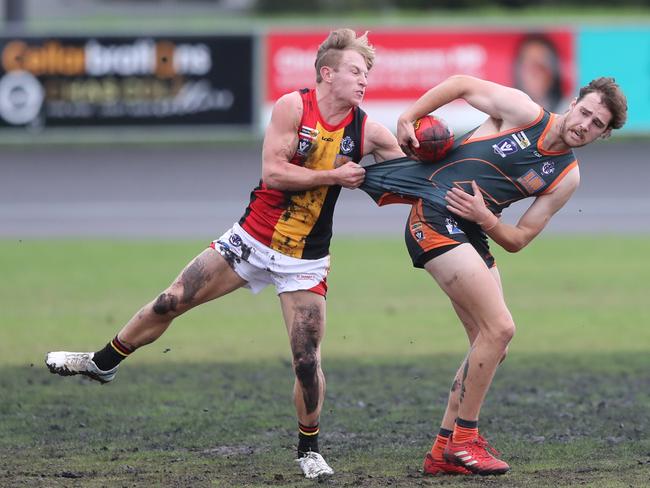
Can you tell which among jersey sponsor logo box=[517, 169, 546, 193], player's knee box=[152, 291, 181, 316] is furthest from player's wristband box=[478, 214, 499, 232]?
player's knee box=[152, 291, 181, 316]

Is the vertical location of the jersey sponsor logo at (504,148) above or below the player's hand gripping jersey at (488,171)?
above

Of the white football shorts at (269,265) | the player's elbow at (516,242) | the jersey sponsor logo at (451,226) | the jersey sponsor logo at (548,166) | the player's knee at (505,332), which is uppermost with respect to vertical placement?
the jersey sponsor logo at (548,166)

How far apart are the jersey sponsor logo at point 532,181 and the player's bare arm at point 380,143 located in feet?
2.46

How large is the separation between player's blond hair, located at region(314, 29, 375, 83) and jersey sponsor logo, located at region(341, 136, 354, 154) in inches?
14.6

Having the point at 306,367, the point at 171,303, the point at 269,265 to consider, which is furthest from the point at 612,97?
the point at 171,303

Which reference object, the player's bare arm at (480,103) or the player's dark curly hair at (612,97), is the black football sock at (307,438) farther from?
the player's dark curly hair at (612,97)

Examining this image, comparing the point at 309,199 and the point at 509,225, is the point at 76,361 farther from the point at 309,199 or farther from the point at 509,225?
the point at 509,225

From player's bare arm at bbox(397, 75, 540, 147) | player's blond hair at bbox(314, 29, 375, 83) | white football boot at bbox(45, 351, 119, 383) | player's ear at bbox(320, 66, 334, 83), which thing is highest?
player's blond hair at bbox(314, 29, 375, 83)

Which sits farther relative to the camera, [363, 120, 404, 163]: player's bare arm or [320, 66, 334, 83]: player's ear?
[363, 120, 404, 163]: player's bare arm

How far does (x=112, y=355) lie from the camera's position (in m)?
7.69

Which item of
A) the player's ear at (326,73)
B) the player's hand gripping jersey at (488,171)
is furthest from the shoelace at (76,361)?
the player's ear at (326,73)

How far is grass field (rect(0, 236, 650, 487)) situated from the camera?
7.48 m

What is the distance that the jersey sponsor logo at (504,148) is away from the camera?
7148 millimetres

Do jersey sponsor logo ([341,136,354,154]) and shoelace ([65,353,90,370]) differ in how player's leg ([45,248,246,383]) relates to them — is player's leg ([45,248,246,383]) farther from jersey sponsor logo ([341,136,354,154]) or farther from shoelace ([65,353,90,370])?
jersey sponsor logo ([341,136,354,154])
